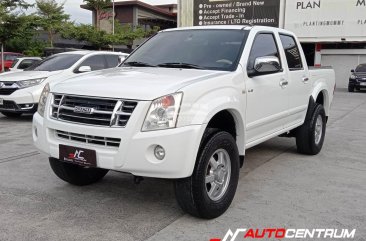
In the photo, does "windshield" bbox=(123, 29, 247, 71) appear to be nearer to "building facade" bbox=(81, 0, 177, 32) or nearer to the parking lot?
the parking lot

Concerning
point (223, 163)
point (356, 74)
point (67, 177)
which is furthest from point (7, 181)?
point (356, 74)

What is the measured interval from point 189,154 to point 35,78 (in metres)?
7.18

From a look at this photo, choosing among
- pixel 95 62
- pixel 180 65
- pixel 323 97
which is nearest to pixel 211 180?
pixel 180 65

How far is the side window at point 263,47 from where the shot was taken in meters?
4.85

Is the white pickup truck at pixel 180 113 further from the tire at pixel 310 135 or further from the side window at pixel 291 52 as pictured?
the tire at pixel 310 135

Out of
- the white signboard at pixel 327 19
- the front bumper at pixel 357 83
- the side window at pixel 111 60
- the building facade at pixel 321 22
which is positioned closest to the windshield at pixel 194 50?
the side window at pixel 111 60

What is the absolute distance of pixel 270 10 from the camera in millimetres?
29344

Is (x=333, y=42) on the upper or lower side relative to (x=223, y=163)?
upper

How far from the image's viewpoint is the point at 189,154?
11.7 feet

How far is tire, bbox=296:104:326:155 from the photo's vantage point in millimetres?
6449

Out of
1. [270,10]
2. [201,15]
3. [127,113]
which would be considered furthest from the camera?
[201,15]

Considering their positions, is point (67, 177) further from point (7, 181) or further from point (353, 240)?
point (353, 240)

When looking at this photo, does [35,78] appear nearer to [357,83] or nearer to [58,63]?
[58,63]

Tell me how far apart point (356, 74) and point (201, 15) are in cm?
1339
